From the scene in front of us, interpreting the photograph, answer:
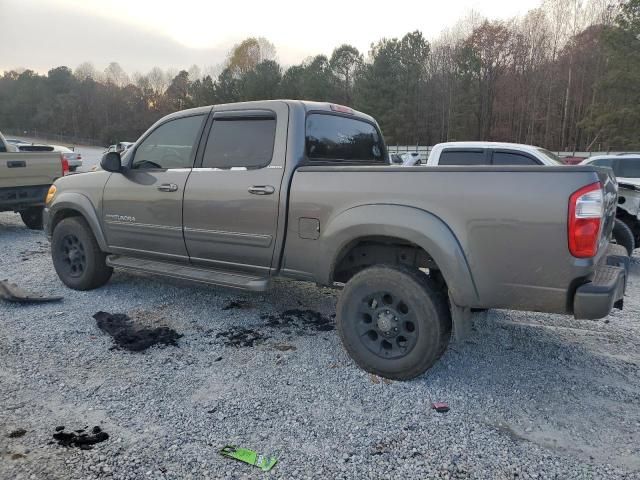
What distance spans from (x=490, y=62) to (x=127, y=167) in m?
46.0

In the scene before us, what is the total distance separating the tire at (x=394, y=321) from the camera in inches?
125

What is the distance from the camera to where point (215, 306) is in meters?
4.89

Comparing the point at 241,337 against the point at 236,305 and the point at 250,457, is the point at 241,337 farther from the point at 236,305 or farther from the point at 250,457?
the point at 250,457

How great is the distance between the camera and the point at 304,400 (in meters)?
3.10

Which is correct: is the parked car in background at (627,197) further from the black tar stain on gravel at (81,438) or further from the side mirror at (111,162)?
the side mirror at (111,162)

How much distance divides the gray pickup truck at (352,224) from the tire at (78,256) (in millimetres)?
23

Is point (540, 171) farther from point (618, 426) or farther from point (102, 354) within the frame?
point (102, 354)

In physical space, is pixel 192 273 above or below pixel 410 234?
below

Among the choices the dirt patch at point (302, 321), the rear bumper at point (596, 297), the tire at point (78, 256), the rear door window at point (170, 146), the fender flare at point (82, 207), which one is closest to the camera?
the rear bumper at point (596, 297)

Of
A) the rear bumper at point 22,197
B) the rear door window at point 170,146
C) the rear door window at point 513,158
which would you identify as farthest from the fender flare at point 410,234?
the rear bumper at point 22,197

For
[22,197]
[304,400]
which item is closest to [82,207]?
[304,400]

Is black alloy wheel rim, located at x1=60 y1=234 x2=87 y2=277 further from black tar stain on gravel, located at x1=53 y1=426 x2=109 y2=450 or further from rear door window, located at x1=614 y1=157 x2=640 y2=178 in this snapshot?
rear door window, located at x1=614 y1=157 x2=640 y2=178

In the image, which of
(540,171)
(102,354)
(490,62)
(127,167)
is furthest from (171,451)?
(490,62)

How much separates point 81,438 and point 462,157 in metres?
6.58
